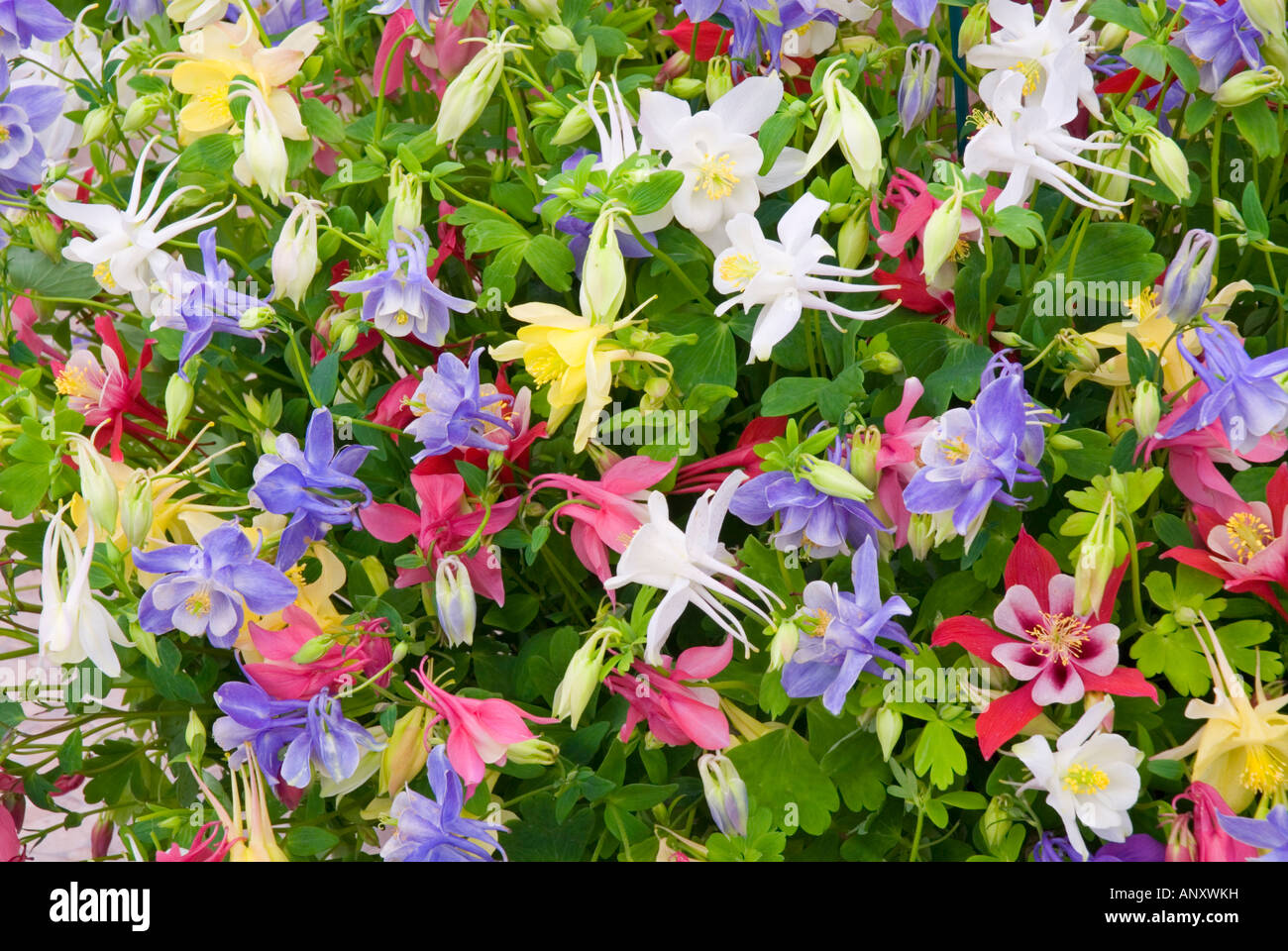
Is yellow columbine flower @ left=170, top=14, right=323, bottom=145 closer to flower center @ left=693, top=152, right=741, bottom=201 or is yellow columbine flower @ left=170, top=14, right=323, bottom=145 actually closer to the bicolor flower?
flower center @ left=693, top=152, right=741, bottom=201

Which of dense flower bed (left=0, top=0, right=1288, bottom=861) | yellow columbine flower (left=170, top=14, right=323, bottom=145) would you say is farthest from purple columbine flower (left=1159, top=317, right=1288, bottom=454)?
yellow columbine flower (left=170, top=14, right=323, bottom=145)

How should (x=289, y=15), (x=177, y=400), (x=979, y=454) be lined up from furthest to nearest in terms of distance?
(x=289, y=15)
(x=177, y=400)
(x=979, y=454)

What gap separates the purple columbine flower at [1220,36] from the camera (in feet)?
1.82

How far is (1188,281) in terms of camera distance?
0.55 meters

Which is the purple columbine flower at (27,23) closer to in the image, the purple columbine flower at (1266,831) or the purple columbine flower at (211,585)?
the purple columbine flower at (211,585)

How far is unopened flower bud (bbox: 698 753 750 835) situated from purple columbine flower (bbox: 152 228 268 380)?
0.98 feet

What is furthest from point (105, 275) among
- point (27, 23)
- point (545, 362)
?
point (545, 362)

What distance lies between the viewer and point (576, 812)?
1.99 ft

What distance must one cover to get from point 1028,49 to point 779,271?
18 cm

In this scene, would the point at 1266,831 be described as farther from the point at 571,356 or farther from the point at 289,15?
the point at 289,15

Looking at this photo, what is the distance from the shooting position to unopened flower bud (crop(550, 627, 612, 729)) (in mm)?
539

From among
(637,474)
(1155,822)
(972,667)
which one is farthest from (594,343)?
(1155,822)

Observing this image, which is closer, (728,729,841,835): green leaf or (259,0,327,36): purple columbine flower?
(728,729,841,835): green leaf

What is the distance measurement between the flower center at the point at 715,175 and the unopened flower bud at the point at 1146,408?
A: 20 centimetres
